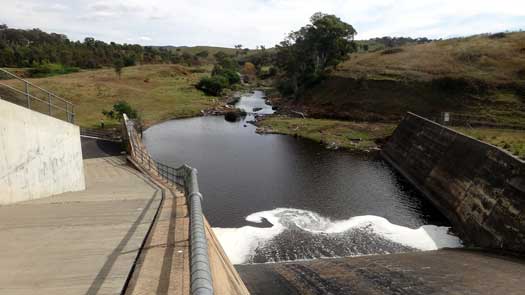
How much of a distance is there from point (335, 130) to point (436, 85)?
1872 centimetres

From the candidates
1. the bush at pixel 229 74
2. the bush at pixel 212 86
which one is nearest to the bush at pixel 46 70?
the bush at pixel 212 86

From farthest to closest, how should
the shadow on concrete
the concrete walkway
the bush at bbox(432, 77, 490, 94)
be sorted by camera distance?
1. the bush at bbox(432, 77, 490, 94)
2. the shadow on concrete
3. the concrete walkway

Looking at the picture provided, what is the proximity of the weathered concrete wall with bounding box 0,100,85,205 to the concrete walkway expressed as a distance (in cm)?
82

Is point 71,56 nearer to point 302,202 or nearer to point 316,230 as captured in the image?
point 302,202

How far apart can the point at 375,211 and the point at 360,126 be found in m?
28.2

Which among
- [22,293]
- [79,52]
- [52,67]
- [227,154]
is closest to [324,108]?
[227,154]

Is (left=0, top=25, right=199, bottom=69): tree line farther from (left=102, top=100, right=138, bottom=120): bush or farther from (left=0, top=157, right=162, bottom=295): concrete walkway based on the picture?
(left=0, top=157, right=162, bottom=295): concrete walkway

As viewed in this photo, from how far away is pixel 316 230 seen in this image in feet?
77.0

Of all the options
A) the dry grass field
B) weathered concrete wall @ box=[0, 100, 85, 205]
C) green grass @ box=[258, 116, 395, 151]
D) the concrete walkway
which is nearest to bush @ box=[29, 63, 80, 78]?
green grass @ box=[258, 116, 395, 151]

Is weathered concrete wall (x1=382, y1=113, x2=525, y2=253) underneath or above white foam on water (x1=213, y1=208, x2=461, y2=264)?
above

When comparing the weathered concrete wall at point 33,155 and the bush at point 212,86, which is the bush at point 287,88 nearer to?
the bush at point 212,86

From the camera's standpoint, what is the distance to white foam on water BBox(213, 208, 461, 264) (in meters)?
21.9

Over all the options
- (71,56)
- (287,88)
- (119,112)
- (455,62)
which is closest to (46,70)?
(71,56)

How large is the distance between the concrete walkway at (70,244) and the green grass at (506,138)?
26487 millimetres
